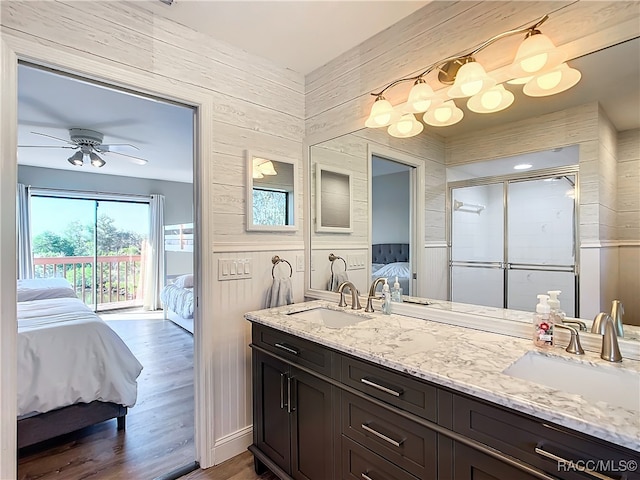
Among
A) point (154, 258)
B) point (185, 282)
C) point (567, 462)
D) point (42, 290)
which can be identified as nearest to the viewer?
point (567, 462)

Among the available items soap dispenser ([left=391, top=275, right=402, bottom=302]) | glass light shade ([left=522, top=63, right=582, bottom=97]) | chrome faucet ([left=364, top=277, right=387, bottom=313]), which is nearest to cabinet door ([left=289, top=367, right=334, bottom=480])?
chrome faucet ([left=364, top=277, right=387, bottom=313])

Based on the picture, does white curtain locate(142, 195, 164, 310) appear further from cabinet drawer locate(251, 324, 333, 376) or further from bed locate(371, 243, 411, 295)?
bed locate(371, 243, 411, 295)

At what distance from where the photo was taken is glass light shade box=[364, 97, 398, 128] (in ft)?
5.74

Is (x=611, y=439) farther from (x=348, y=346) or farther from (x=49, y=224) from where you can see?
(x=49, y=224)

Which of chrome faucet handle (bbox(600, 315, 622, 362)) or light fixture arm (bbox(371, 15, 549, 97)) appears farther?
light fixture arm (bbox(371, 15, 549, 97))

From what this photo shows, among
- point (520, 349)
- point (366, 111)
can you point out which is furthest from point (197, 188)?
point (520, 349)

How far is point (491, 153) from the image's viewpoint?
5.08 feet

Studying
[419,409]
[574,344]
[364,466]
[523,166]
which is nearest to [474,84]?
[523,166]

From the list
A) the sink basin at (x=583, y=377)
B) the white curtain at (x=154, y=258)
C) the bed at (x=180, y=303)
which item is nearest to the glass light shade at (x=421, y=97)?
the sink basin at (x=583, y=377)

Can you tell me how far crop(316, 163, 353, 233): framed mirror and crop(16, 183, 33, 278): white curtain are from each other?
4995 mm

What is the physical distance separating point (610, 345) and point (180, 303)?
473 cm

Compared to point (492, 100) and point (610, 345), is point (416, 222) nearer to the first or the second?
point (492, 100)

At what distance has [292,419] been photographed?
1.60 meters

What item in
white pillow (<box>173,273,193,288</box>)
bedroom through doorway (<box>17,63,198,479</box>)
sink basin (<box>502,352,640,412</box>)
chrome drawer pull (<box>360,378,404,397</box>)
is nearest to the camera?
sink basin (<box>502,352,640,412</box>)
